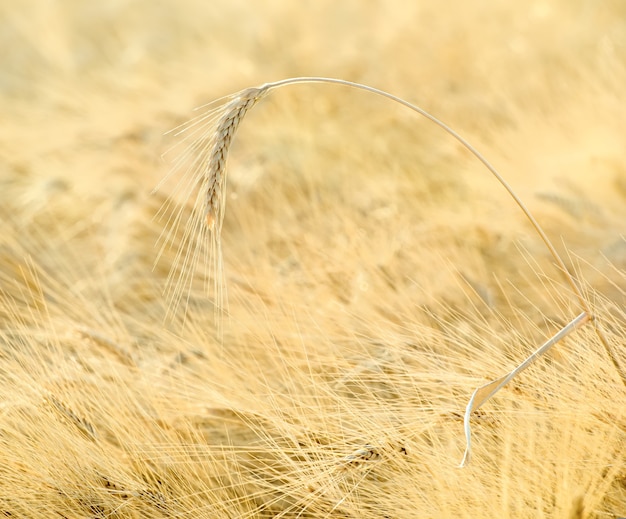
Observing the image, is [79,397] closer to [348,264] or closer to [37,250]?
[348,264]

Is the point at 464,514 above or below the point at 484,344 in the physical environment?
below

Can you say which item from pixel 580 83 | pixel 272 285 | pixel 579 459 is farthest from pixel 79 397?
pixel 580 83

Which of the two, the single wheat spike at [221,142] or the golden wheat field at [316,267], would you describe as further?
the golden wheat field at [316,267]

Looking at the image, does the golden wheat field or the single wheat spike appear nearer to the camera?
the single wheat spike

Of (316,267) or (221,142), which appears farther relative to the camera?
(316,267)
